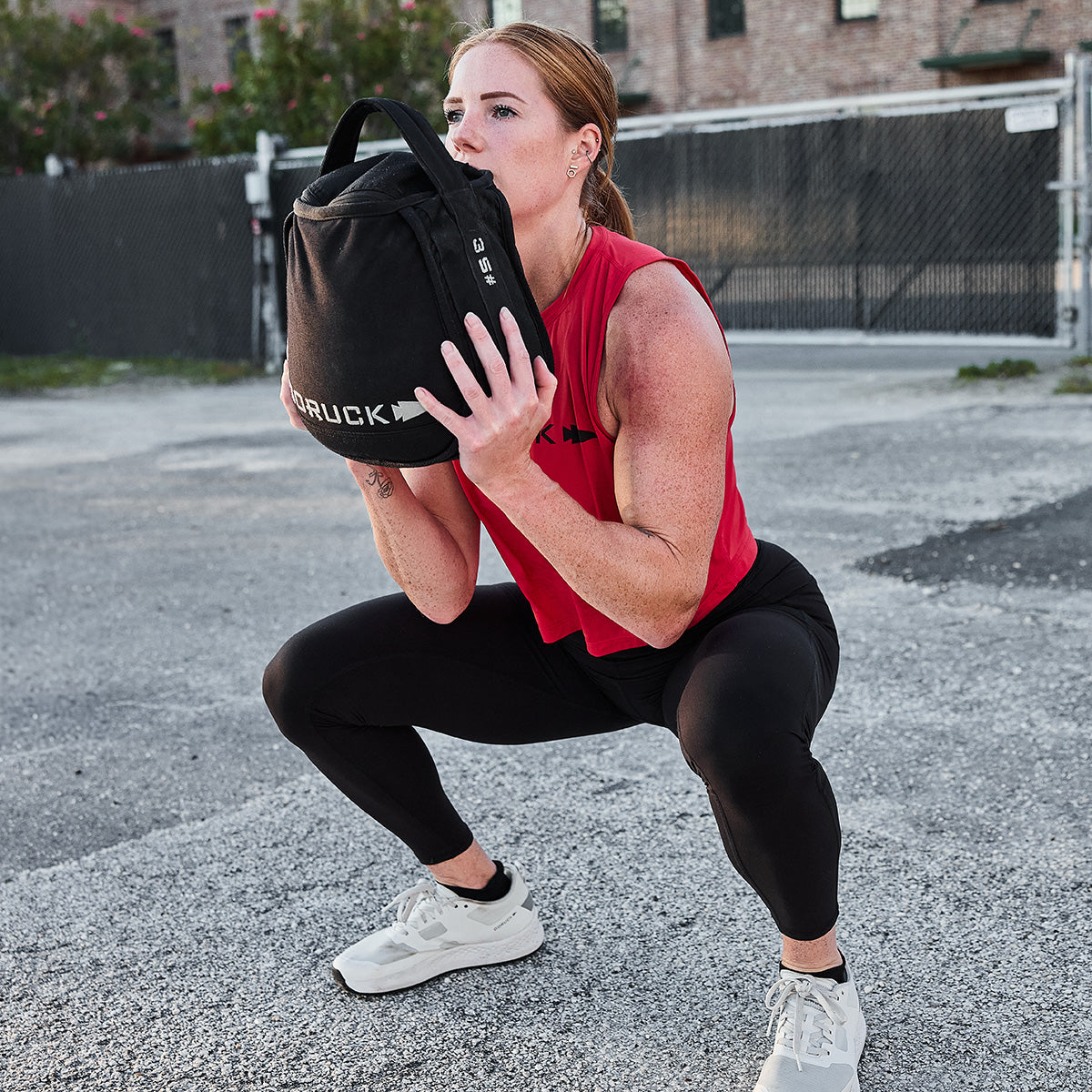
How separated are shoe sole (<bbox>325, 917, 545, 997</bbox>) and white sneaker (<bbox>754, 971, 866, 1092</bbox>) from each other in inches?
21.6

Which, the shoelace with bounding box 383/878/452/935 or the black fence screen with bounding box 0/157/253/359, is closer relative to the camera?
the shoelace with bounding box 383/878/452/935

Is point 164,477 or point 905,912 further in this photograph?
point 164,477

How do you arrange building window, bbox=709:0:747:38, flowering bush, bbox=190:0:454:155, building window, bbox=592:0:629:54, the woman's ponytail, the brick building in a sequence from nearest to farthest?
the woman's ponytail, flowering bush, bbox=190:0:454:155, the brick building, building window, bbox=709:0:747:38, building window, bbox=592:0:629:54

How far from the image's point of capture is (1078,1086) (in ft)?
6.87

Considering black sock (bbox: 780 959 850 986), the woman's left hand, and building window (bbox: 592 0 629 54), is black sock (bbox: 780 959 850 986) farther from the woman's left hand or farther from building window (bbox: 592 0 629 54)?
building window (bbox: 592 0 629 54)

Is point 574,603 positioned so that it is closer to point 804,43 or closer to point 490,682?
point 490,682

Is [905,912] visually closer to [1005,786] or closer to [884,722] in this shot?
[1005,786]

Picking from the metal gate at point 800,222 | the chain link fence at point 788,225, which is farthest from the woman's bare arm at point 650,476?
the metal gate at point 800,222

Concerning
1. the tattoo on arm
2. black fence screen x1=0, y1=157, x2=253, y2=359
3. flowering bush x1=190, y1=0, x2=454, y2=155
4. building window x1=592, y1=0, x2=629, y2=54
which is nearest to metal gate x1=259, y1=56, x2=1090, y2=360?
black fence screen x1=0, y1=157, x2=253, y2=359

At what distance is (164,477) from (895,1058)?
6523mm

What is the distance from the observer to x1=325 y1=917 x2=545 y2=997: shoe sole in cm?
246

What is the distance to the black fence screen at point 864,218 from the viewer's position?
10781 millimetres

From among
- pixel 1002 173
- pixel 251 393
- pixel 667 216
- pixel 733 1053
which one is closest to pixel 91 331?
pixel 251 393

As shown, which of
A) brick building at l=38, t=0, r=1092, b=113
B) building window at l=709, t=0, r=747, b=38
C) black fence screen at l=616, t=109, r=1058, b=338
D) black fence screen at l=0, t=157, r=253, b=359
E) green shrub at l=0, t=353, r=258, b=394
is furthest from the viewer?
building window at l=709, t=0, r=747, b=38
